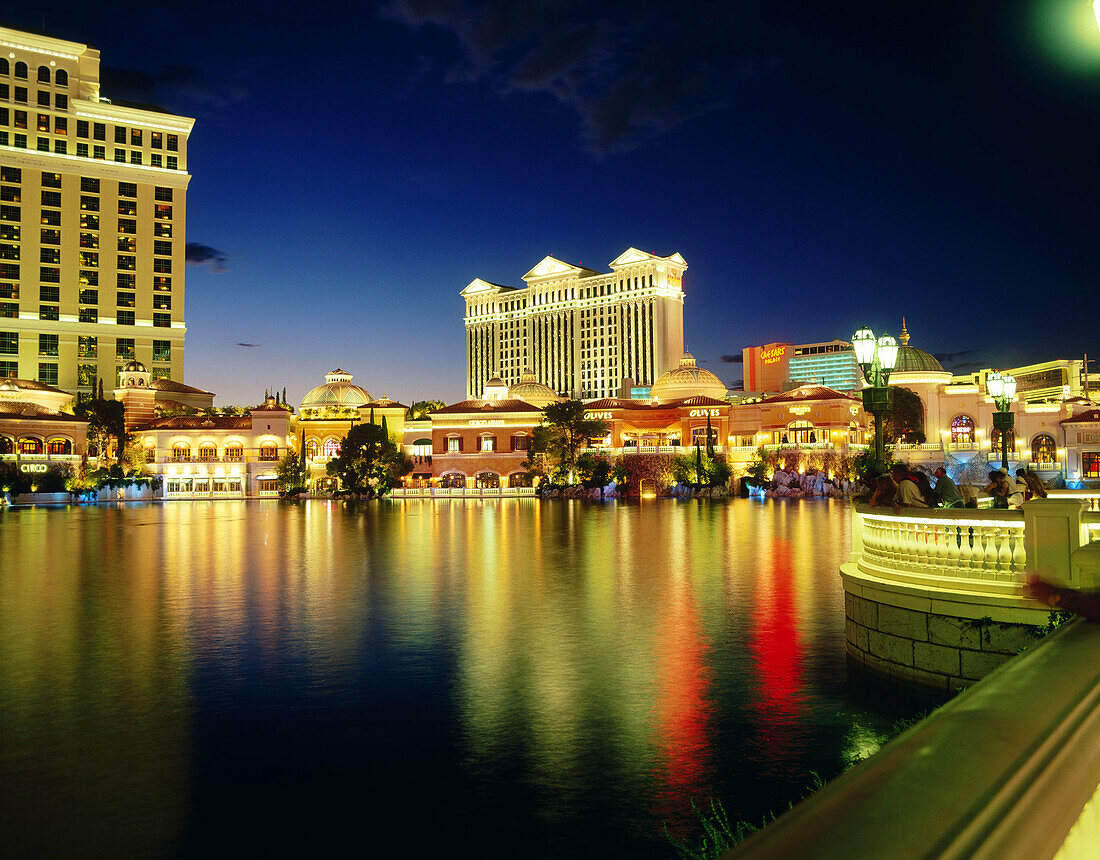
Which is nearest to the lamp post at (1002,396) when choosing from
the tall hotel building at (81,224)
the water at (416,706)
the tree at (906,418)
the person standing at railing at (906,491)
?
the water at (416,706)

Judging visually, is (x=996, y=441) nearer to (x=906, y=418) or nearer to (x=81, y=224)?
(x=906, y=418)

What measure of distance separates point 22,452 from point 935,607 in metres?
75.5

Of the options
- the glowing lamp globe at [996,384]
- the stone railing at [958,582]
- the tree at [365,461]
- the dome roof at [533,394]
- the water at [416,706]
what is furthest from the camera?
the dome roof at [533,394]

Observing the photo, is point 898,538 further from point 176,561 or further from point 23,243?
point 23,243

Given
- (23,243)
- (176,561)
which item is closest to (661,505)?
(176,561)

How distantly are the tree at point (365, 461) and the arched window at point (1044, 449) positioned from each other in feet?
169

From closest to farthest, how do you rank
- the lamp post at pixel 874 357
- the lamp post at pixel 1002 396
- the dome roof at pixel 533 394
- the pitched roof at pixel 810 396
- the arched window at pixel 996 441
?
the lamp post at pixel 874 357, the lamp post at pixel 1002 396, the arched window at pixel 996 441, the pitched roof at pixel 810 396, the dome roof at pixel 533 394

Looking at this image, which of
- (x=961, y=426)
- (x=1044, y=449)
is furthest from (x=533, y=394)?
(x=1044, y=449)

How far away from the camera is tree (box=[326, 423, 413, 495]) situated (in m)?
68.4

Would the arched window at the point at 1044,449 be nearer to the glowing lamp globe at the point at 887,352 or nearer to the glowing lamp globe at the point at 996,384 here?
the glowing lamp globe at the point at 996,384

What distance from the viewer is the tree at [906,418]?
73250mm

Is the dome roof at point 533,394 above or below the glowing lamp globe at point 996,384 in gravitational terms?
above

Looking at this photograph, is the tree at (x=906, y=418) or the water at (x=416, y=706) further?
the tree at (x=906, y=418)

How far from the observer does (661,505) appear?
55.2 meters
